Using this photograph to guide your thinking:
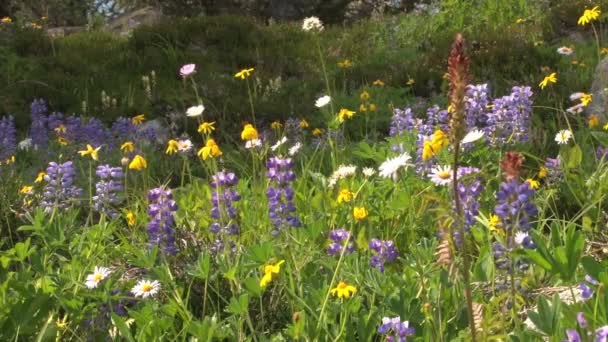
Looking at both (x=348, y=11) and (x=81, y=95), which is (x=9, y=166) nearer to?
Result: (x=81, y=95)

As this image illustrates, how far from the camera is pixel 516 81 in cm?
649

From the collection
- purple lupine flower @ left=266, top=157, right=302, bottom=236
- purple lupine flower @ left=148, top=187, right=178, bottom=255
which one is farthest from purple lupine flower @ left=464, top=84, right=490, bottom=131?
purple lupine flower @ left=148, top=187, right=178, bottom=255

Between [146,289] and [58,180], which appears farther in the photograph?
[58,180]

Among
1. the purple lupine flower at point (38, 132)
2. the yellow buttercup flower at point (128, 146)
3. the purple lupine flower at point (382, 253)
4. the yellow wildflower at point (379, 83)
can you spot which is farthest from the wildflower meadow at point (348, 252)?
the yellow wildflower at point (379, 83)

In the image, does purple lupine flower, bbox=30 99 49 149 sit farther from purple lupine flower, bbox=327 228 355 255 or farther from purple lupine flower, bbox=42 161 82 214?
purple lupine flower, bbox=327 228 355 255

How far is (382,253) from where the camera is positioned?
91.0 inches

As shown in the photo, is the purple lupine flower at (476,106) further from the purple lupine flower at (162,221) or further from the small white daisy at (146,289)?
the small white daisy at (146,289)

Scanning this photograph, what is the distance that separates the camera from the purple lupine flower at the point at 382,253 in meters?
2.30

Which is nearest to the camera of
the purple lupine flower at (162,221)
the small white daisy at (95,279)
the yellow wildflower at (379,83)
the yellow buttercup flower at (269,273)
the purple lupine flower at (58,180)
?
the yellow buttercup flower at (269,273)

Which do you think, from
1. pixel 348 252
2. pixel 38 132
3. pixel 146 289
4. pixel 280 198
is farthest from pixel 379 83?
pixel 146 289

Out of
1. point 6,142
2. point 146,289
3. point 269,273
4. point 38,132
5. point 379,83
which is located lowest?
point 379,83

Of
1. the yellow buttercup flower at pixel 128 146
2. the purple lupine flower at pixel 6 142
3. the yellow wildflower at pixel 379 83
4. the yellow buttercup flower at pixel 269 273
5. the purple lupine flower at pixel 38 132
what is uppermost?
the yellow buttercup flower at pixel 269 273

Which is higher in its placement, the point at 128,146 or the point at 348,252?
the point at 348,252

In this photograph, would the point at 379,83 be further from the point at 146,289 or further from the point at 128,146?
the point at 146,289
